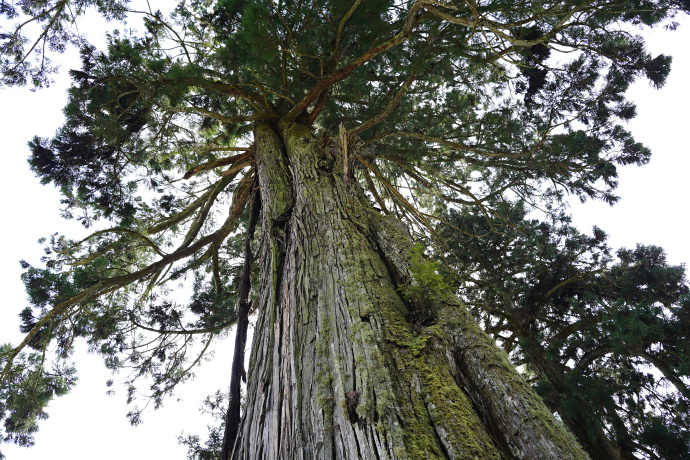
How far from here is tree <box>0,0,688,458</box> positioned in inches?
50.2

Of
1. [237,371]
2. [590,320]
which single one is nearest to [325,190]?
[237,371]

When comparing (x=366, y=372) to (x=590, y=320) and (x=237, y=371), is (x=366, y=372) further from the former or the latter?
(x=590, y=320)

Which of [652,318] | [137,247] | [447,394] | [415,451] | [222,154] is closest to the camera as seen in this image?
[415,451]

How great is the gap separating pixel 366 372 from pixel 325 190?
1.61 metres

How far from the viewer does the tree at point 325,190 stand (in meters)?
1.28

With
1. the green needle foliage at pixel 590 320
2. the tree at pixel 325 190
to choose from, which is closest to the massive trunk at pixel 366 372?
the tree at pixel 325 190

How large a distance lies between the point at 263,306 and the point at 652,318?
480cm

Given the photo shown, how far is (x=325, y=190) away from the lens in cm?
265

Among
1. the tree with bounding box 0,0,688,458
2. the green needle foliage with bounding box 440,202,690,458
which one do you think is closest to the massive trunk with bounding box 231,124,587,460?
the tree with bounding box 0,0,688,458

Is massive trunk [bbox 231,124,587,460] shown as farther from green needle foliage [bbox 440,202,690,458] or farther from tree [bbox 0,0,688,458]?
green needle foliage [bbox 440,202,690,458]

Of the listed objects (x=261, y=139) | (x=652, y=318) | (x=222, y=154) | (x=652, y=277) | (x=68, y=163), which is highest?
(x=222, y=154)

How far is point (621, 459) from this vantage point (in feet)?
13.4

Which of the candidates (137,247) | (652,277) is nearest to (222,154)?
(137,247)

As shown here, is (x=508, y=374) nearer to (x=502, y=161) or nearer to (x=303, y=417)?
(x=303, y=417)
